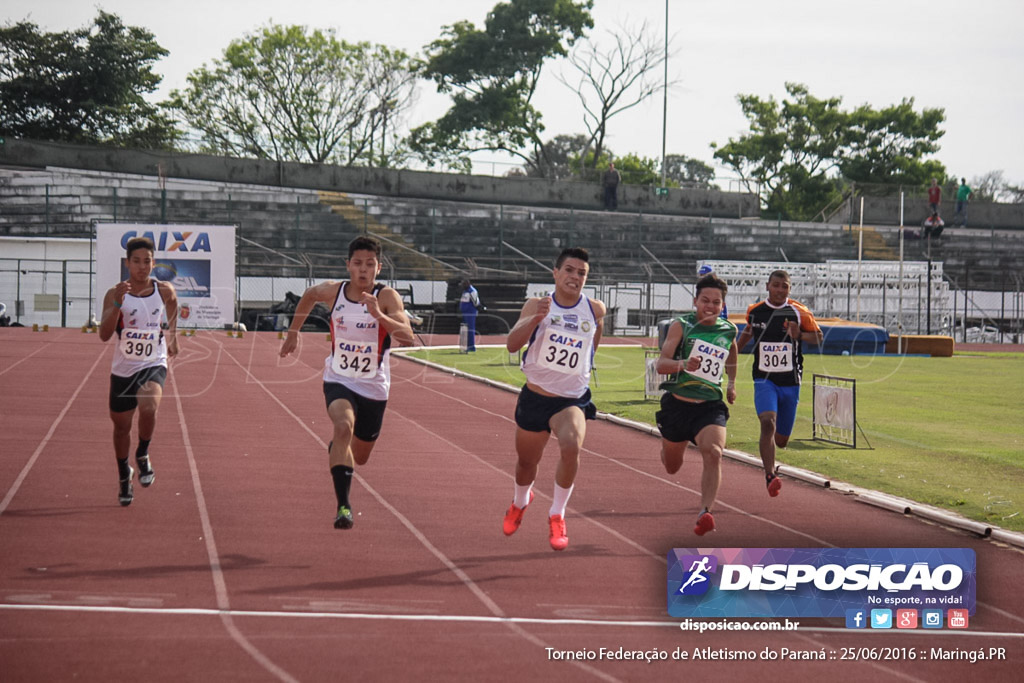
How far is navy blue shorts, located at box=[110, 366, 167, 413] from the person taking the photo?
8.90 metres

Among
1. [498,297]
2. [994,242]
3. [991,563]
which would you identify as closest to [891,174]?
[994,242]

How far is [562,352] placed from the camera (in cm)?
788

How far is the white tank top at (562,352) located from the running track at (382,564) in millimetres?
1152

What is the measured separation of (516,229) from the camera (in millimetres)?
49719

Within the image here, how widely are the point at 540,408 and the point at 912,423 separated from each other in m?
10.3

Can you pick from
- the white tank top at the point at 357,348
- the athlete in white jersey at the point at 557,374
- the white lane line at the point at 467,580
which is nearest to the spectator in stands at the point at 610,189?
the white lane line at the point at 467,580

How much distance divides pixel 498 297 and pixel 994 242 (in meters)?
26.6

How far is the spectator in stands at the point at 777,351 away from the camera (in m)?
10.5

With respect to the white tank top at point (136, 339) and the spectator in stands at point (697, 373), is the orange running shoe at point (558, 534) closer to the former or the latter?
the spectator in stands at point (697, 373)

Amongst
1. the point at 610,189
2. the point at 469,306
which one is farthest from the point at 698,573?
→ the point at 610,189

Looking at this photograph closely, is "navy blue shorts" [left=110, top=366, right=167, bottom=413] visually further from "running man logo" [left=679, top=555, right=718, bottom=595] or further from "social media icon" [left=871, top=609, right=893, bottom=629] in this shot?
"social media icon" [left=871, top=609, right=893, bottom=629]

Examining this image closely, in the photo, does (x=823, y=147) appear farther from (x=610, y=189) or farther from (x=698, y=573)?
(x=698, y=573)

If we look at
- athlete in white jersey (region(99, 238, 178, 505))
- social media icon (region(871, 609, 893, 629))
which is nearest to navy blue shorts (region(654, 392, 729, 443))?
social media icon (region(871, 609, 893, 629))

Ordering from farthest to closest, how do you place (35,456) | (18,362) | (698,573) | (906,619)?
(18,362) → (35,456) → (698,573) → (906,619)
